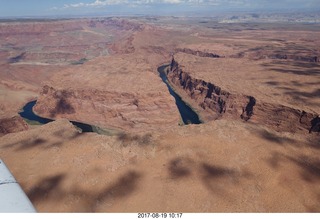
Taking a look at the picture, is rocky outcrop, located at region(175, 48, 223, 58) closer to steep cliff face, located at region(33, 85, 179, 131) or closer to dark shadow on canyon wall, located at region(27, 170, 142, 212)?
steep cliff face, located at region(33, 85, 179, 131)

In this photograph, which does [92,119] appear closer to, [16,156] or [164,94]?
[164,94]

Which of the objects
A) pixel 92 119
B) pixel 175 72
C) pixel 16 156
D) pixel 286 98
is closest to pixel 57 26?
pixel 175 72

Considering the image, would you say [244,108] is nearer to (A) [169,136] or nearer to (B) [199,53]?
(A) [169,136]

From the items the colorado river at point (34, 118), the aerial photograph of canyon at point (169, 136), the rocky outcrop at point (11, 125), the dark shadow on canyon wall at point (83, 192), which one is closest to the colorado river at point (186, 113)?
the aerial photograph of canyon at point (169, 136)

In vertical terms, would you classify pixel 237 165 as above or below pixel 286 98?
above

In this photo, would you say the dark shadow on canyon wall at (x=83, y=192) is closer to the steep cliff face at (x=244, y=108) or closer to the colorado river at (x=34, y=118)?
the steep cliff face at (x=244, y=108)

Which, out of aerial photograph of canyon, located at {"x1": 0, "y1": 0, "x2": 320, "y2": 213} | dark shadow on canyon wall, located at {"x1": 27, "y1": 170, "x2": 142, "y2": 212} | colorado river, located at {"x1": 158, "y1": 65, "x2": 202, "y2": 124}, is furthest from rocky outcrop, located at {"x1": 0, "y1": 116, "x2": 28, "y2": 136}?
colorado river, located at {"x1": 158, "y1": 65, "x2": 202, "y2": 124}

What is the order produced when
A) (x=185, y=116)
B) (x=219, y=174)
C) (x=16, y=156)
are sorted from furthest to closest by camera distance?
1. (x=185, y=116)
2. (x=16, y=156)
3. (x=219, y=174)
